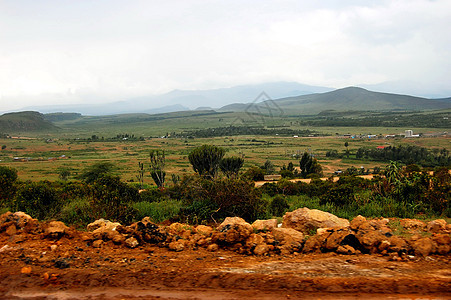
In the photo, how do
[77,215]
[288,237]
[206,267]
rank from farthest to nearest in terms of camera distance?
[77,215] → [288,237] → [206,267]

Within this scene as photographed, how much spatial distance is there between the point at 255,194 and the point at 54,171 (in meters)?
41.3

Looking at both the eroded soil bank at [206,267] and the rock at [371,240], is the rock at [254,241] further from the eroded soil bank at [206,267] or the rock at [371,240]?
the rock at [371,240]

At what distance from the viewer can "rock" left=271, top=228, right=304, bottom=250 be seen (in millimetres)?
5383

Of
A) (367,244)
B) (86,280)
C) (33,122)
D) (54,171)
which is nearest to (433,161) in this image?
(367,244)

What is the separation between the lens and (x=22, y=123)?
459ft

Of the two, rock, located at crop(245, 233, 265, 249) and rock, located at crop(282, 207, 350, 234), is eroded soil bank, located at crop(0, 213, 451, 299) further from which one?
rock, located at crop(282, 207, 350, 234)

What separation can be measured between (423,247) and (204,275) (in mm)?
3613

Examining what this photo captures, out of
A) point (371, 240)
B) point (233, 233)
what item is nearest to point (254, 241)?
point (233, 233)

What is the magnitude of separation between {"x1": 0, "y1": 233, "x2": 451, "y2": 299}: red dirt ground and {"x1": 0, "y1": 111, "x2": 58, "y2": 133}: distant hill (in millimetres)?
154099

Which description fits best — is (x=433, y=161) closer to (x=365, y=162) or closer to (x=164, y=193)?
(x=365, y=162)

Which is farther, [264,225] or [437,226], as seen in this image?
[264,225]

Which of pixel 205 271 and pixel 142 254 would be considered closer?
pixel 205 271

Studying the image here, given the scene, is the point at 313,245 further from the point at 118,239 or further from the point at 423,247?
the point at 118,239

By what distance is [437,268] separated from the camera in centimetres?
445
